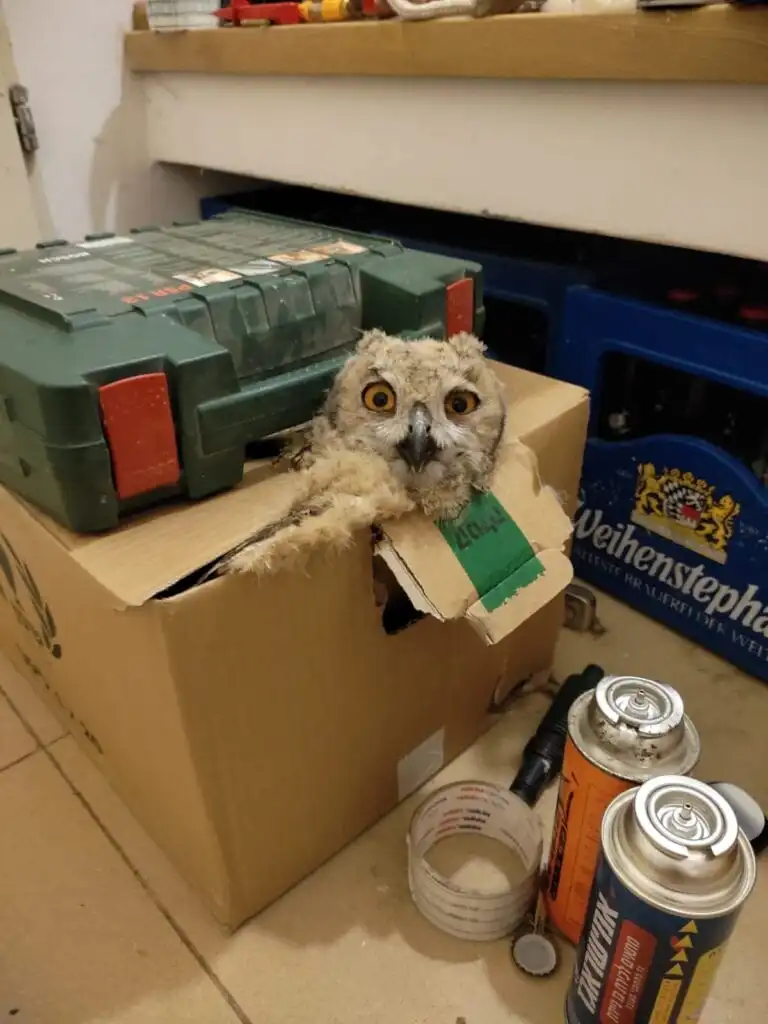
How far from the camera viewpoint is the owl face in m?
0.58

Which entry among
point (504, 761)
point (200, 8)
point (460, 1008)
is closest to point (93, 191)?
point (200, 8)

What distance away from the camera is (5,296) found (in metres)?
0.65

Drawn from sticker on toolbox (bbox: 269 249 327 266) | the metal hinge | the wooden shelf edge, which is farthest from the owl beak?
the metal hinge

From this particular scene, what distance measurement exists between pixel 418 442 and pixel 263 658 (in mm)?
195

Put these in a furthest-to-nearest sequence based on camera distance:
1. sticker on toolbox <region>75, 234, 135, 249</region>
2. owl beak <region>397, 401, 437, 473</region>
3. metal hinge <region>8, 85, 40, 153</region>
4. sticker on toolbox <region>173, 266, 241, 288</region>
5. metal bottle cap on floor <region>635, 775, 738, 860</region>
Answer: metal hinge <region>8, 85, 40, 153</region>
sticker on toolbox <region>75, 234, 135, 249</region>
sticker on toolbox <region>173, 266, 241, 288</region>
owl beak <region>397, 401, 437, 473</region>
metal bottle cap on floor <region>635, 775, 738, 860</region>

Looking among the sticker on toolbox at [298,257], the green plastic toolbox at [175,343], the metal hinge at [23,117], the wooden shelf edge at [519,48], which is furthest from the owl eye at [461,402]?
the metal hinge at [23,117]

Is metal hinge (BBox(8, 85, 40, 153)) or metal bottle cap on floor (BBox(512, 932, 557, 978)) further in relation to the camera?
metal hinge (BBox(8, 85, 40, 153))

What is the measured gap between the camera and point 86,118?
3.78 feet

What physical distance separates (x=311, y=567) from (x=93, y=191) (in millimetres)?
912

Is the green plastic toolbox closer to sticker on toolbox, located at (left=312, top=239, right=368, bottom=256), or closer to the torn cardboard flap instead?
sticker on toolbox, located at (left=312, top=239, right=368, bottom=256)

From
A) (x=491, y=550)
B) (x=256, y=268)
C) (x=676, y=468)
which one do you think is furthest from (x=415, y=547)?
(x=676, y=468)

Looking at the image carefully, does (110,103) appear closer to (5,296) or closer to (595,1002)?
(5,296)

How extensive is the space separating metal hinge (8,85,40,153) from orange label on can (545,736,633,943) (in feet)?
3.51

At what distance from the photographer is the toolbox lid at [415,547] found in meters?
0.53
